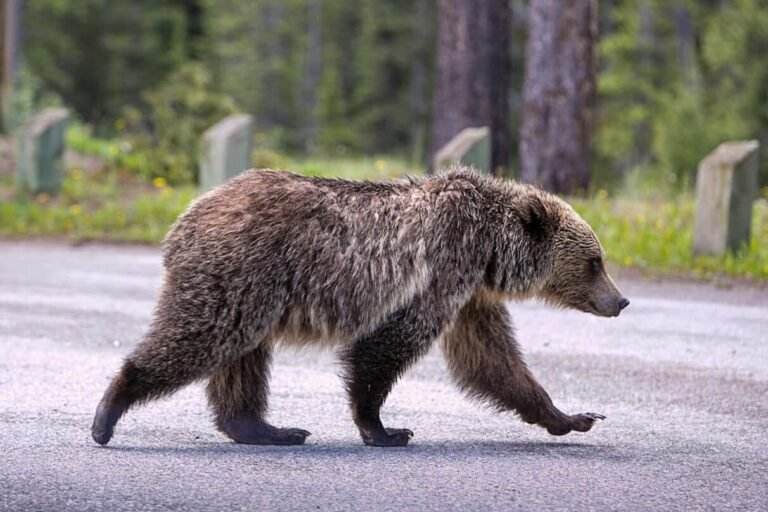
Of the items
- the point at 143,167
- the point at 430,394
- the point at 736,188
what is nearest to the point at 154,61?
the point at 143,167

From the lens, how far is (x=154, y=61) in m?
47.7

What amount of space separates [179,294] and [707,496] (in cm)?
245

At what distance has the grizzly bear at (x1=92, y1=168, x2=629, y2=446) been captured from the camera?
5.88 m

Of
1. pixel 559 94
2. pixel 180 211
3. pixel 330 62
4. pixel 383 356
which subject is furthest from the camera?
pixel 330 62

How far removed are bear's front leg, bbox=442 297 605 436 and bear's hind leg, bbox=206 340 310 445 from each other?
0.91 metres

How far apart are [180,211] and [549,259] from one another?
9166mm

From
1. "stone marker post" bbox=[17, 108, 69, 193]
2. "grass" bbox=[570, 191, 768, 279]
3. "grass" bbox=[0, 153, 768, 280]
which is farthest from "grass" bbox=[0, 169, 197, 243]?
"grass" bbox=[570, 191, 768, 279]

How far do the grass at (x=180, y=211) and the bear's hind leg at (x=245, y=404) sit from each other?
6.88m

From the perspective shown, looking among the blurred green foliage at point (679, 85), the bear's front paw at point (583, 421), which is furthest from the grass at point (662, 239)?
the bear's front paw at point (583, 421)

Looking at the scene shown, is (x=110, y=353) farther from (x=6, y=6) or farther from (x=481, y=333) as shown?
(x=6, y=6)

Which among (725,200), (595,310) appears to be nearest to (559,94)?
(725,200)

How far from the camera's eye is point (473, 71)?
16.8m

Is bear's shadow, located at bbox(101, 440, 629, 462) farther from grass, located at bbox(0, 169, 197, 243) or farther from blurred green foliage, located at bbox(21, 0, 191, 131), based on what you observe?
blurred green foliage, located at bbox(21, 0, 191, 131)

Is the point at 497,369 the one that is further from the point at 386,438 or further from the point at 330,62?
the point at 330,62
